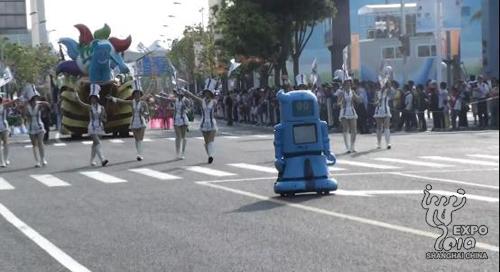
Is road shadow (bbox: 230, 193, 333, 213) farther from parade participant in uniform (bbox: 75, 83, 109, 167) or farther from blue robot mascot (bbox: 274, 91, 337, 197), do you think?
parade participant in uniform (bbox: 75, 83, 109, 167)

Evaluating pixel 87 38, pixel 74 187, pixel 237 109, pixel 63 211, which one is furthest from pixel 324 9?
pixel 63 211

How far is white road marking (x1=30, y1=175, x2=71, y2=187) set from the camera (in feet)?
62.6

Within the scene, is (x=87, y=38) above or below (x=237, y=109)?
above

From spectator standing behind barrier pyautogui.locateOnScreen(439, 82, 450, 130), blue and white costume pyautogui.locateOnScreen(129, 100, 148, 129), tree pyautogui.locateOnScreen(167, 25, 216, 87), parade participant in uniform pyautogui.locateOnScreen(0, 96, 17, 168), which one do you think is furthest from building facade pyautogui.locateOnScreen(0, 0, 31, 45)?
tree pyautogui.locateOnScreen(167, 25, 216, 87)

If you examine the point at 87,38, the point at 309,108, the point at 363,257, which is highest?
the point at 87,38

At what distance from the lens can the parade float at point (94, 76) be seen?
35906mm

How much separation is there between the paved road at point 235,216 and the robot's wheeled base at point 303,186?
20cm

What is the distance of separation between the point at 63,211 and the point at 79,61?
78.4 ft

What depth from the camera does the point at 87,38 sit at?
38.3m

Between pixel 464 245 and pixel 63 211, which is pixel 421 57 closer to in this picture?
pixel 63 211

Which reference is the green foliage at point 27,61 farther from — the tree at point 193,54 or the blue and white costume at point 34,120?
the blue and white costume at point 34,120

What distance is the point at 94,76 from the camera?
35781mm

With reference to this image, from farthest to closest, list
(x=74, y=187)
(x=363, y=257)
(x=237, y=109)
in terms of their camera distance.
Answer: (x=237, y=109) → (x=74, y=187) → (x=363, y=257)

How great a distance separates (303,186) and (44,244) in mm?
5102
